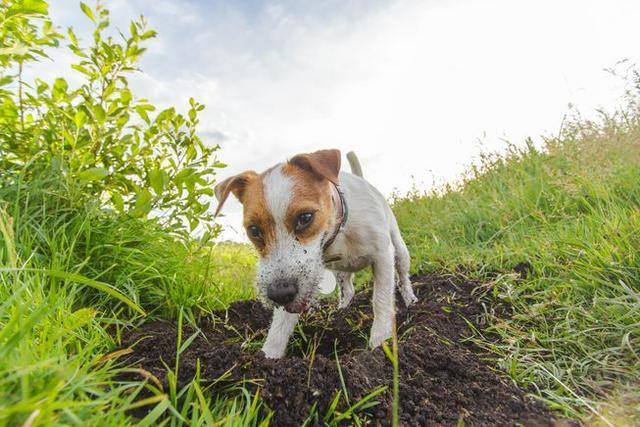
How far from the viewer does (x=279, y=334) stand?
8.62ft

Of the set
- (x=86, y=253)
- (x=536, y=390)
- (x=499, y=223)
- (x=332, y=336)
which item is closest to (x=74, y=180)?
(x=86, y=253)

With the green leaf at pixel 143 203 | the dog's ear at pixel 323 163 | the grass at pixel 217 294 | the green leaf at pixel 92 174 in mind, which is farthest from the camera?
the green leaf at pixel 143 203

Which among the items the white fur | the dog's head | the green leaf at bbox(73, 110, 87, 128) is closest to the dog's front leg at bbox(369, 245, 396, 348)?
the white fur

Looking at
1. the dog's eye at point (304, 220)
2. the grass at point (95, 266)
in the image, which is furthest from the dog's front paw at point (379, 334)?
the grass at point (95, 266)

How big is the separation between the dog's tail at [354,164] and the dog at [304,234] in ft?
5.67

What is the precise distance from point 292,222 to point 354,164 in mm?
2604

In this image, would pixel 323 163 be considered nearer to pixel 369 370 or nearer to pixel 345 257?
pixel 345 257

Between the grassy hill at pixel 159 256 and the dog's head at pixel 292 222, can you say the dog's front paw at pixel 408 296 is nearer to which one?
the grassy hill at pixel 159 256

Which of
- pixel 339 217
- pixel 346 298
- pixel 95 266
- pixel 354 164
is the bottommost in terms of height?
pixel 346 298

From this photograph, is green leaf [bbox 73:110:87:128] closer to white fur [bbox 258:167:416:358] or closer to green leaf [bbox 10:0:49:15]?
green leaf [bbox 10:0:49:15]

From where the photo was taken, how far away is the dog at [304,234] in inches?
96.3

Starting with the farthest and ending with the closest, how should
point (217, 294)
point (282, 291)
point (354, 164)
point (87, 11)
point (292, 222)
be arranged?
point (354, 164), point (217, 294), point (87, 11), point (292, 222), point (282, 291)

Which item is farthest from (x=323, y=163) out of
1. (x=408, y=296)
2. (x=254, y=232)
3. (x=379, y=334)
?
(x=408, y=296)

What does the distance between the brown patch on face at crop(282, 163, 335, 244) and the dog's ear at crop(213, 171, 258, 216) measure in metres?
0.27
